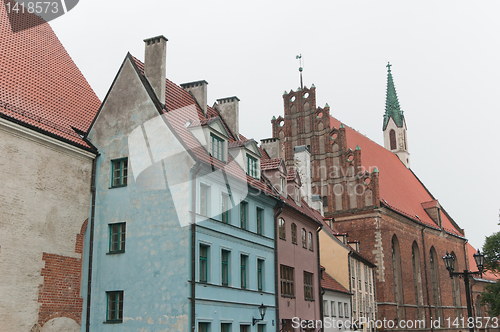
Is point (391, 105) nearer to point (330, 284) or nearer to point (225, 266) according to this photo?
point (330, 284)

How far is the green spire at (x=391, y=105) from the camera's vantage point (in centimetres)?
7119

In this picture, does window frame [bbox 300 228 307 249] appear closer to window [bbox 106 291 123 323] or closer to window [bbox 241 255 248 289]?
window [bbox 241 255 248 289]

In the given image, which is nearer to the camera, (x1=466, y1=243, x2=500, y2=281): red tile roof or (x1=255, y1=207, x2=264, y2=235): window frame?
(x1=255, y1=207, x2=264, y2=235): window frame

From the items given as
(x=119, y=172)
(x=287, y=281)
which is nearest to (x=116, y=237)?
(x=119, y=172)

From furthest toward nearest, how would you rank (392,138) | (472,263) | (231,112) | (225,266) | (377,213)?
1. (392,138)
2. (472,263)
3. (377,213)
4. (231,112)
5. (225,266)

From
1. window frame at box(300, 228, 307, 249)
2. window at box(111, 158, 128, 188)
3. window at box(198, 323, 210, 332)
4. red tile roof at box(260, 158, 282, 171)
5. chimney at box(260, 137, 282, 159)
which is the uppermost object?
chimney at box(260, 137, 282, 159)

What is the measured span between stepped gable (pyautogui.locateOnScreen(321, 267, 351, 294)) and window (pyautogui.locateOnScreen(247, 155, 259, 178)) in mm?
9048

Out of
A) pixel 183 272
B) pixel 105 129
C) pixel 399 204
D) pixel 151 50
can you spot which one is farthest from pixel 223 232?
pixel 399 204

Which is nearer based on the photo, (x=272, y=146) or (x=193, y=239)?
(x=193, y=239)

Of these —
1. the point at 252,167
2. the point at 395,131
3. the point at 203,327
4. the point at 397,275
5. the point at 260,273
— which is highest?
the point at 395,131

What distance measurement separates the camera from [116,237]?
19844mm

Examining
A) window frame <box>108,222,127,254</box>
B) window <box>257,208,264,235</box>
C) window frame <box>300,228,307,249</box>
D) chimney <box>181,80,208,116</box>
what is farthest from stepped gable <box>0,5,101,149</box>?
window frame <box>300,228,307,249</box>

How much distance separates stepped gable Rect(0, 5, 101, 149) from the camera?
18.5 meters

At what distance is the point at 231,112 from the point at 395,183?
34.6m
